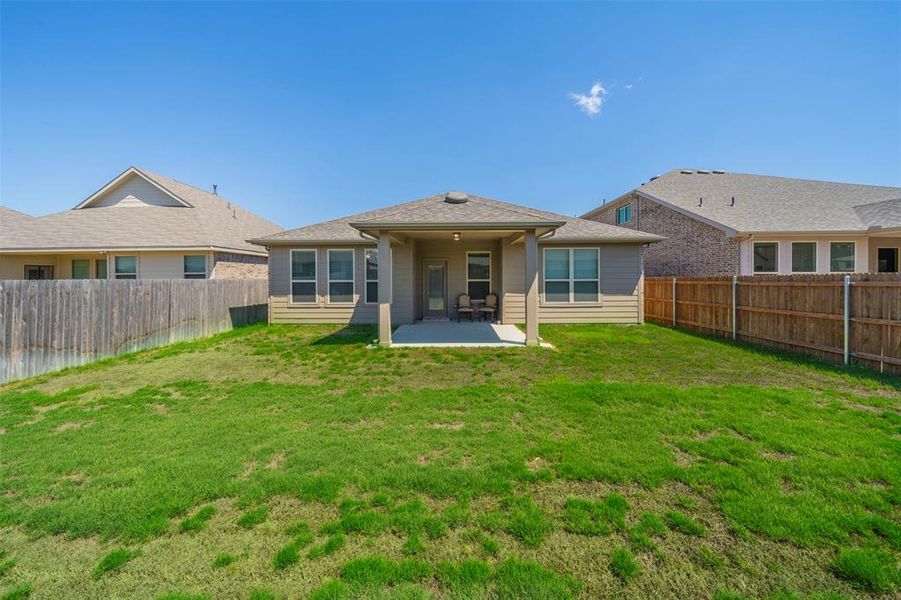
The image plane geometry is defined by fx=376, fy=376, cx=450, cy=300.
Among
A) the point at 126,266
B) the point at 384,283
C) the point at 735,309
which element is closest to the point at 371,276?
the point at 384,283

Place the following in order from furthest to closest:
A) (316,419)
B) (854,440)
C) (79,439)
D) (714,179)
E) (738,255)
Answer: (714,179), (738,255), (316,419), (79,439), (854,440)

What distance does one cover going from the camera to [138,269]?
15.0 m

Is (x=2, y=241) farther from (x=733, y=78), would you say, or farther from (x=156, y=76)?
(x=733, y=78)

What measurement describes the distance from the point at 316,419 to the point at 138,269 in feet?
50.2

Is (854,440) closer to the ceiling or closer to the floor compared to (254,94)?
closer to the floor

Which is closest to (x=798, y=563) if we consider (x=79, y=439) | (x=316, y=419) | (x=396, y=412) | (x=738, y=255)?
(x=396, y=412)

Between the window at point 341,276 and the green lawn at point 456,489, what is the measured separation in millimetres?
7244

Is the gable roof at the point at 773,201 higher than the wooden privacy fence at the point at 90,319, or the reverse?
the gable roof at the point at 773,201

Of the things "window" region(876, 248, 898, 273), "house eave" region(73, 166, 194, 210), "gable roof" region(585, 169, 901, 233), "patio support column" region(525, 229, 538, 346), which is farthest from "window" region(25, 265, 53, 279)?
"window" region(876, 248, 898, 273)

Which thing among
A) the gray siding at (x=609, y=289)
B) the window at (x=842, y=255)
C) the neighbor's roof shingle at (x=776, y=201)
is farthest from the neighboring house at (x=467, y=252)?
the window at (x=842, y=255)

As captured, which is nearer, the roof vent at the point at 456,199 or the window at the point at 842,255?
the roof vent at the point at 456,199

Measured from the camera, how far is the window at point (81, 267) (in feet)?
52.3

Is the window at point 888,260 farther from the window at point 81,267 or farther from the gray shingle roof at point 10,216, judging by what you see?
the gray shingle roof at point 10,216

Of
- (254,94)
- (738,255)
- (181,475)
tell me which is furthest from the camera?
(254,94)
